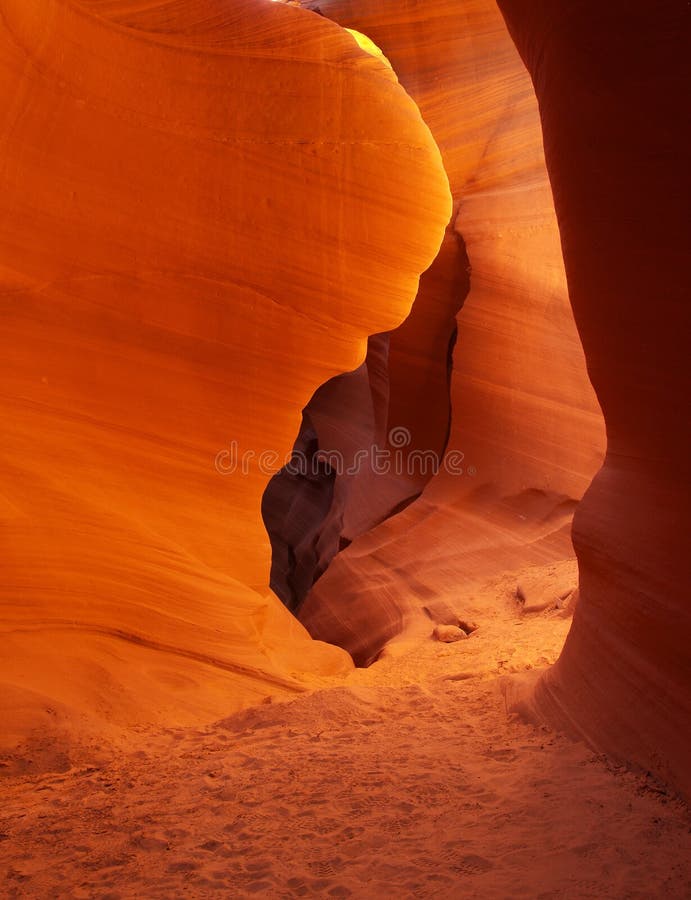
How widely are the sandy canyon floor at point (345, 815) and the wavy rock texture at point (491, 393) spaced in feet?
12.6

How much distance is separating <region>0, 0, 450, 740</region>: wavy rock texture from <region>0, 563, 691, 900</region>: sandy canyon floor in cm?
126

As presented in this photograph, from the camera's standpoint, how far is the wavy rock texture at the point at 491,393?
24.6ft


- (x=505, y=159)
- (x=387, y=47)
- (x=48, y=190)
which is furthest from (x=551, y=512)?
(x=387, y=47)

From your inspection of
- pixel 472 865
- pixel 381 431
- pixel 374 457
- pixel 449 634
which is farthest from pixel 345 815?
pixel 381 431

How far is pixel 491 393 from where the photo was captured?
26.8ft

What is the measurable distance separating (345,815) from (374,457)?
25.1 feet

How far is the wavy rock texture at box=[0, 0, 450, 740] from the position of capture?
4.54m

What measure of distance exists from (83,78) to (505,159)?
5249 millimetres

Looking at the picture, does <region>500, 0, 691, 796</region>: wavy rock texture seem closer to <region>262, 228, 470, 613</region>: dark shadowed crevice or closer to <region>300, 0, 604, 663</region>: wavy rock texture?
<region>300, 0, 604, 663</region>: wavy rock texture

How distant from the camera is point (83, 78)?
4902 millimetres

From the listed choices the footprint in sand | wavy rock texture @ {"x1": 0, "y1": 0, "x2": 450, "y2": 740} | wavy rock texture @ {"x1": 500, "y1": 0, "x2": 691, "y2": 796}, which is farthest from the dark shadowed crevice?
the footprint in sand

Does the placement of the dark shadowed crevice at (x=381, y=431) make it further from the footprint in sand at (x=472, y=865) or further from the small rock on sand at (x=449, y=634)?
the footprint in sand at (x=472, y=865)

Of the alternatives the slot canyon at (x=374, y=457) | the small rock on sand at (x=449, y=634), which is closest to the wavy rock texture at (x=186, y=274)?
the slot canyon at (x=374, y=457)

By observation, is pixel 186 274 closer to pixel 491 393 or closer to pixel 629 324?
pixel 629 324
